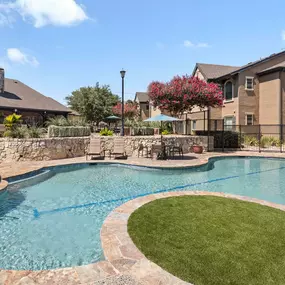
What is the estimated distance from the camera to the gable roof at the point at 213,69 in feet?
80.3

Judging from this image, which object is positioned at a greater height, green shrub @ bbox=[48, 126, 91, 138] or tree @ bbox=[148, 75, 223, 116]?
tree @ bbox=[148, 75, 223, 116]

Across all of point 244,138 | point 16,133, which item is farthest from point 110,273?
point 244,138

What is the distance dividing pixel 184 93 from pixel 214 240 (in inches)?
492

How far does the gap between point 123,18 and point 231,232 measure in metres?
13.1

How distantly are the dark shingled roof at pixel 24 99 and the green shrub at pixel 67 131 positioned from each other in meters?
10.4

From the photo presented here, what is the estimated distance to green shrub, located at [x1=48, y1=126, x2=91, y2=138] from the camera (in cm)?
1310

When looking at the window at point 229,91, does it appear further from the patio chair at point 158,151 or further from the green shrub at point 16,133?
the green shrub at point 16,133

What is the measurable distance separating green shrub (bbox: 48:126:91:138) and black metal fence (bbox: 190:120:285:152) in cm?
861

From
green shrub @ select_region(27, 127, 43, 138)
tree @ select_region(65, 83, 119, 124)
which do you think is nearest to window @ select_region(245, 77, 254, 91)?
green shrub @ select_region(27, 127, 43, 138)

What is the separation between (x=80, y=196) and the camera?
23.0 ft

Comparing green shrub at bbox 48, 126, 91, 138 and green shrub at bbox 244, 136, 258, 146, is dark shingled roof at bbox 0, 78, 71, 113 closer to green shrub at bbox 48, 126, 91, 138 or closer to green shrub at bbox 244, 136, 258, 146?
green shrub at bbox 48, 126, 91, 138

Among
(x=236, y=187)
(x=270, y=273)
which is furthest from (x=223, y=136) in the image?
(x=270, y=273)

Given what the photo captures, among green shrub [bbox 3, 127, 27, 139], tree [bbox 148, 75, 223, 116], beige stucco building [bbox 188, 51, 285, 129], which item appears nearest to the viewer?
green shrub [bbox 3, 127, 27, 139]

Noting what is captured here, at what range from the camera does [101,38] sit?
15312mm
